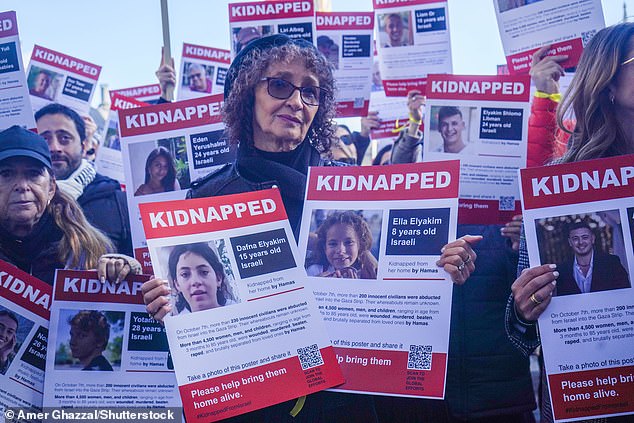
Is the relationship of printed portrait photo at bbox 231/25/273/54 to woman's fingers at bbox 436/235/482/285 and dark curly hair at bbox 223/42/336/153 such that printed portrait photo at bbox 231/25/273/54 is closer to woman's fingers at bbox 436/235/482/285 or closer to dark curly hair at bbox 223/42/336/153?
dark curly hair at bbox 223/42/336/153

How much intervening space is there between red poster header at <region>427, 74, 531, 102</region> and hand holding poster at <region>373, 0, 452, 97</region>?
60.8 inches

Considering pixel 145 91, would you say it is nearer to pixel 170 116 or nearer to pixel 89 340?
pixel 170 116

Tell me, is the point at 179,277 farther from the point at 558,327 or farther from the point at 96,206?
the point at 96,206

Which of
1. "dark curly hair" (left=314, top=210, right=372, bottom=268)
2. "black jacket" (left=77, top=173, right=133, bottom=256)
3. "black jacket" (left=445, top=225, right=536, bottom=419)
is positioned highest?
"black jacket" (left=77, top=173, right=133, bottom=256)

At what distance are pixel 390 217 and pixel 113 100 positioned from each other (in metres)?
3.96

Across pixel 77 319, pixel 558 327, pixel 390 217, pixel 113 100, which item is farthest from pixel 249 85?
pixel 113 100

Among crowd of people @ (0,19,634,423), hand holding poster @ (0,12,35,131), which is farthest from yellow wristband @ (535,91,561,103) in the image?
hand holding poster @ (0,12,35,131)

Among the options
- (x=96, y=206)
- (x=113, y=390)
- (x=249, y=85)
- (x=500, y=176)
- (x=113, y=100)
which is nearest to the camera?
(x=113, y=390)

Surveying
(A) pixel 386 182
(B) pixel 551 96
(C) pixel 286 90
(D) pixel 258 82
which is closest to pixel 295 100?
(C) pixel 286 90

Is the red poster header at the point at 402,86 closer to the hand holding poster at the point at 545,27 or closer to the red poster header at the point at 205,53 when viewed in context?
the hand holding poster at the point at 545,27

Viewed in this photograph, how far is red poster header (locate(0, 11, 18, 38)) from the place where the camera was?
433cm

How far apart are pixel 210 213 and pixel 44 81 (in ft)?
13.3

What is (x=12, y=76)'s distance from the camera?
4.34m

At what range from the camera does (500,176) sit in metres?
3.25
